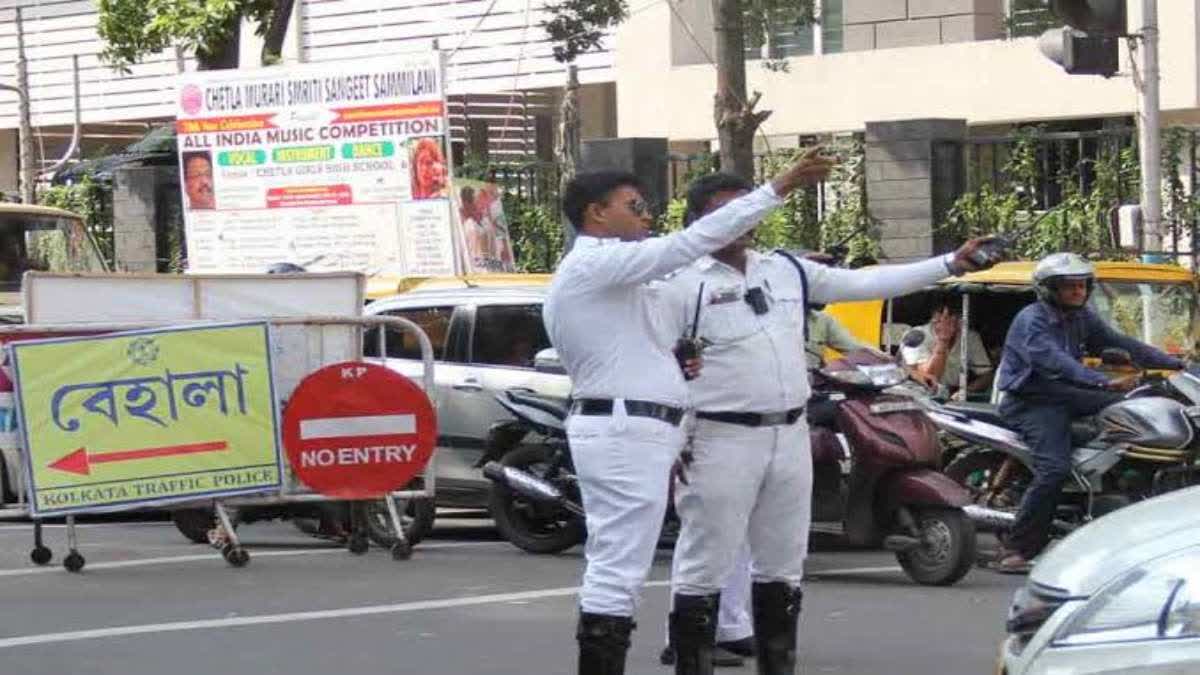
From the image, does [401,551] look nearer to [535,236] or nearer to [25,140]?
[535,236]

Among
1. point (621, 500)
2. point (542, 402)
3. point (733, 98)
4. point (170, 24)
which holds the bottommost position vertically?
point (542, 402)

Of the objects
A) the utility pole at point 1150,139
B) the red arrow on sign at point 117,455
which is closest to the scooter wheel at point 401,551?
the red arrow on sign at point 117,455

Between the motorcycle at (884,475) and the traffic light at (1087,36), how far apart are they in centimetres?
213

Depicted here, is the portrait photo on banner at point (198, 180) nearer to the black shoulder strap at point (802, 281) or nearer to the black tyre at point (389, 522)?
the black tyre at point (389, 522)

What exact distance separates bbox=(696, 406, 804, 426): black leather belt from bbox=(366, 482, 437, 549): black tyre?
5.73 meters

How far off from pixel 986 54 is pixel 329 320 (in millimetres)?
18489

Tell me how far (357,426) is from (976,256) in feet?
19.8

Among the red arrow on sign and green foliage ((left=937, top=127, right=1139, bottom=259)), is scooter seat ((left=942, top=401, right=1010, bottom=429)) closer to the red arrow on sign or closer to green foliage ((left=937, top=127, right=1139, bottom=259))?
the red arrow on sign

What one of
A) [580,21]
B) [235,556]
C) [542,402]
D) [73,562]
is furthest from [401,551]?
[580,21]

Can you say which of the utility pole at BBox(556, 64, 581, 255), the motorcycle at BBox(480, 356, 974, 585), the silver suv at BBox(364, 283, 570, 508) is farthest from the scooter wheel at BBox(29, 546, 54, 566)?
the utility pole at BBox(556, 64, 581, 255)

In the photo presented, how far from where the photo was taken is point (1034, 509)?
1213cm

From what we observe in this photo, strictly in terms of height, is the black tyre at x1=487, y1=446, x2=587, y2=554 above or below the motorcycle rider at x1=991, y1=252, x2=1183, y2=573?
below

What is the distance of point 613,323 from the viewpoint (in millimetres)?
7551

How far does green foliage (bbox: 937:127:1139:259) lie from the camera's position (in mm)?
19594
